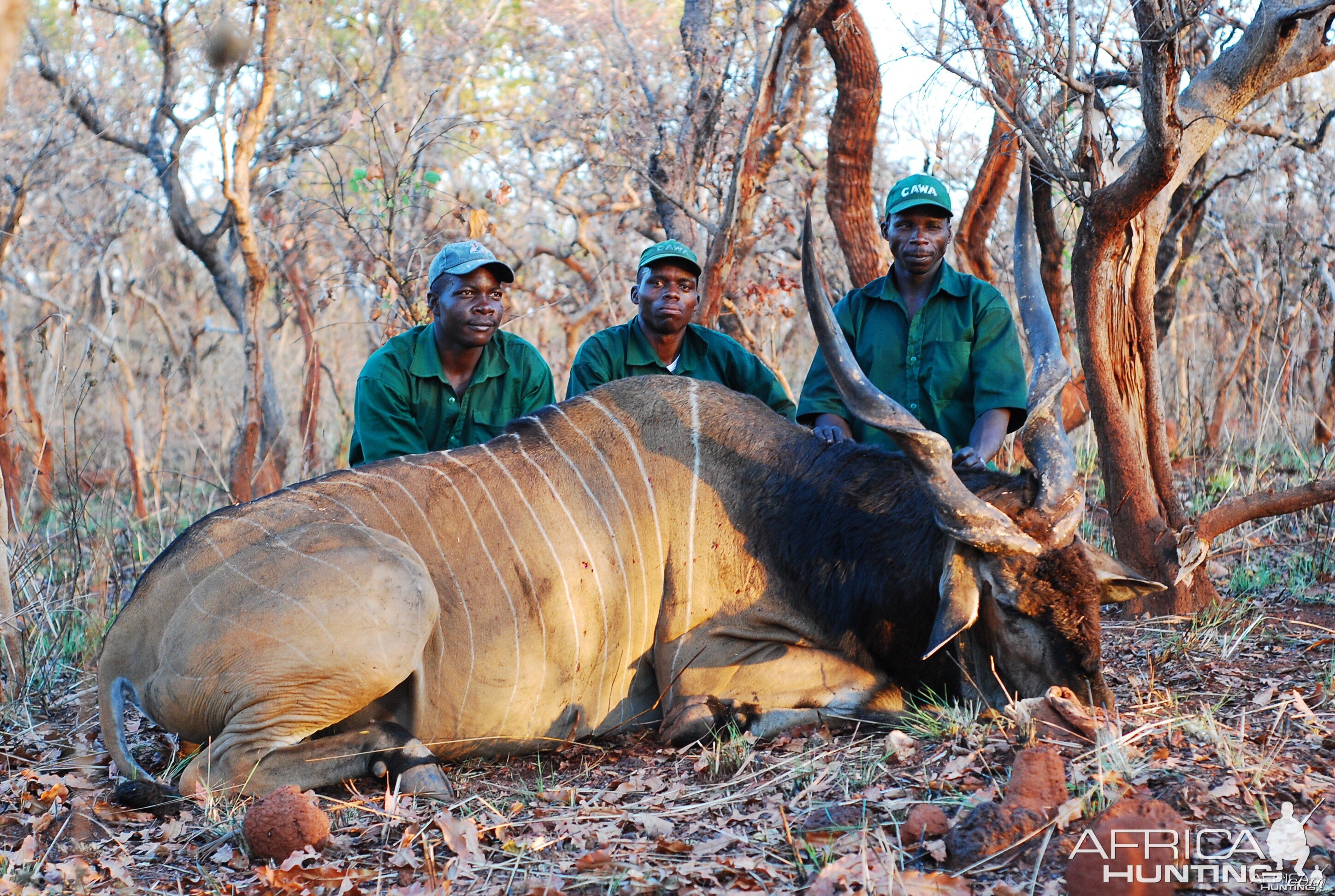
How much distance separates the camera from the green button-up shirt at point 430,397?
15.6ft

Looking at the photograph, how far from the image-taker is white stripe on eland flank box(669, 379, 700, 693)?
384 centimetres

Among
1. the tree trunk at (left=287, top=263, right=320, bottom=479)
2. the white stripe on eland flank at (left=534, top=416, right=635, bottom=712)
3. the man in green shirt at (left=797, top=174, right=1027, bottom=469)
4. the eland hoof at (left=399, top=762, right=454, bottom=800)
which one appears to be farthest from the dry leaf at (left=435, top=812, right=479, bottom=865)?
the tree trunk at (left=287, top=263, right=320, bottom=479)

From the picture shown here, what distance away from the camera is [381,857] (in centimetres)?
290

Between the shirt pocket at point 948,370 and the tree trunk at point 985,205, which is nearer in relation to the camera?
the shirt pocket at point 948,370

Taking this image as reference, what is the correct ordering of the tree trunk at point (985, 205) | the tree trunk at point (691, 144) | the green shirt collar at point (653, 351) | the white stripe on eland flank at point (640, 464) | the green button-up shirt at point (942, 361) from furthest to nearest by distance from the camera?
the tree trunk at point (691, 144), the tree trunk at point (985, 205), the green shirt collar at point (653, 351), the green button-up shirt at point (942, 361), the white stripe on eland flank at point (640, 464)

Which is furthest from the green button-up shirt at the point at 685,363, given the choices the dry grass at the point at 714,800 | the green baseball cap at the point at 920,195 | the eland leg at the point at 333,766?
the eland leg at the point at 333,766

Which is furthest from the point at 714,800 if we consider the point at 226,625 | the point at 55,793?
the point at 55,793

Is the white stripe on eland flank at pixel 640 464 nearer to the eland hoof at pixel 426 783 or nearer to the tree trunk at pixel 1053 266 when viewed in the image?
the eland hoof at pixel 426 783

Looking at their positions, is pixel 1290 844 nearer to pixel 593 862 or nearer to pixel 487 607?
pixel 593 862

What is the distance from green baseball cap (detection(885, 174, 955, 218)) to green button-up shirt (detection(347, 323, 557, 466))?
1.65 meters

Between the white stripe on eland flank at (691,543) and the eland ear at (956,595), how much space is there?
783mm

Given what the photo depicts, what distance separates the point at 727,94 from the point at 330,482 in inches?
210

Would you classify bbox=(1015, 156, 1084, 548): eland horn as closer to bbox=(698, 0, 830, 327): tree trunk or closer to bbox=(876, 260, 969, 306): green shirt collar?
bbox=(876, 260, 969, 306): green shirt collar

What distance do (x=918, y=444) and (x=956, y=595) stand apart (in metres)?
0.45
